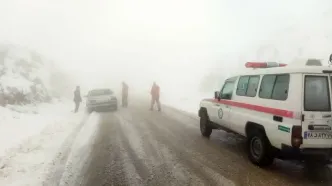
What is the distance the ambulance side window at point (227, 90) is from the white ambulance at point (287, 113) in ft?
2.76

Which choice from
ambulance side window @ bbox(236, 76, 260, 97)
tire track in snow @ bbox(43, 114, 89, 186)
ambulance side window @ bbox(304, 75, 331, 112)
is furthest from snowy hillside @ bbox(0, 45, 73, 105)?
ambulance side window @ bbox(304, 75, 331, 112)

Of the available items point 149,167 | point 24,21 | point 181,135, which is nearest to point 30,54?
point 181,135

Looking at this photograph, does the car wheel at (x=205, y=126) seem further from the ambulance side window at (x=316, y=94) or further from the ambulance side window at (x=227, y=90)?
the ambulance side window at (x=316, y=94)

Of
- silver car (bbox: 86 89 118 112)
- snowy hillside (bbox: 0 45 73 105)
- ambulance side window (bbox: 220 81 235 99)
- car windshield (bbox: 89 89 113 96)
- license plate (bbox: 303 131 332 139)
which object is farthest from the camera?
car windshield (bbox: 89 89 113 96)

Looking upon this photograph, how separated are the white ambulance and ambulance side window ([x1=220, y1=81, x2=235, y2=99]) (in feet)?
2.76

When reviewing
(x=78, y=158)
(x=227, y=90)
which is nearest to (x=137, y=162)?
(x=78, y=158)

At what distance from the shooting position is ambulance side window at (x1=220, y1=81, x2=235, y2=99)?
846cm

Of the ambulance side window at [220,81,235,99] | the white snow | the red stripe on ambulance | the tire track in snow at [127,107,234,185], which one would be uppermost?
the ambulance side window at [220,81,235,99]

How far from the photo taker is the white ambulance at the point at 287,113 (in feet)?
17.9

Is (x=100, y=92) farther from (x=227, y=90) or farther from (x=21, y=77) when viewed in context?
(x=227, y=90)

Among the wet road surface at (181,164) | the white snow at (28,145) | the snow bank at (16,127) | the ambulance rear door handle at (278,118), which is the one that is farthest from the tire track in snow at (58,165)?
the ambulance rear door handle at (278,118)

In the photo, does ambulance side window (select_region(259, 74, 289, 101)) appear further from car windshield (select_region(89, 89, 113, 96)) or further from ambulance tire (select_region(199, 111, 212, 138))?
car windshield (select_region(89, 89, 113, 96))

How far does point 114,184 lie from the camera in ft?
18.6

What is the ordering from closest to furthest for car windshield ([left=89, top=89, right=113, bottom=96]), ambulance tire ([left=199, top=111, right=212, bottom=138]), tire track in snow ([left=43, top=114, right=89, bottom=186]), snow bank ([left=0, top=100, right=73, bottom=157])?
tire track in snow ([left=43, top=114, right=89, bottom=186]) → snow bank ([left=0, top=100, right=73, bottom=157]) → ambulance tire ([left=199, top=111, right=212, bottom=138]) → car windshield ([left=89, top=89, right=113, bottom=96])
